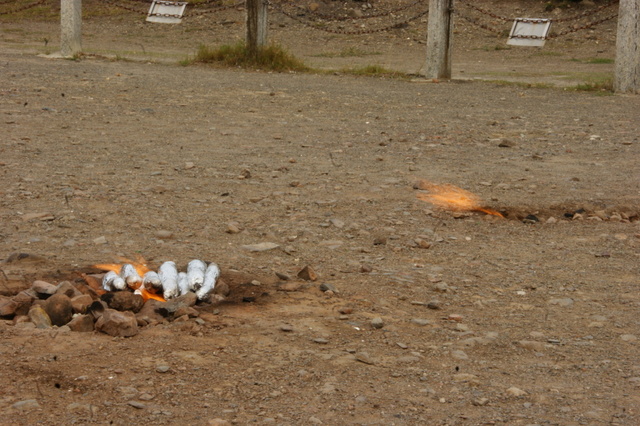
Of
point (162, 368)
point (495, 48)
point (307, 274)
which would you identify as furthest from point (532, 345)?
point (495, 48)

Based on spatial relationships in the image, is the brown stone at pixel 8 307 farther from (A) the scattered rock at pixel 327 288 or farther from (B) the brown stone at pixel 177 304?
(A) the scattered rock at pixel 327 288

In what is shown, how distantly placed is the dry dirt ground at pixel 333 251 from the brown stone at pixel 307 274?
0.05 meters

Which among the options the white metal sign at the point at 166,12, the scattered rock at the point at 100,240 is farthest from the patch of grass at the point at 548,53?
the scattered rock at the point at 100,240

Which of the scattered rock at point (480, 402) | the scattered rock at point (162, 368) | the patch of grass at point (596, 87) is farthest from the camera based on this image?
the patch of grass at point (596, 87)

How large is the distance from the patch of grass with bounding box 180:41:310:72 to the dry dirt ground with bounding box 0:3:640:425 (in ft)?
11.7

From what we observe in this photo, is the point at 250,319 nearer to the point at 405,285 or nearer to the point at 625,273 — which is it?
the point at 405,285

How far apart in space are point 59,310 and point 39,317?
0.28ft

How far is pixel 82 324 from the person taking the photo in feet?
11.6

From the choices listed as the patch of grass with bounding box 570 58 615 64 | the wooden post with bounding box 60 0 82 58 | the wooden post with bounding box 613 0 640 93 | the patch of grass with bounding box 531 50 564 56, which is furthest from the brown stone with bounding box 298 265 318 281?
the patch of grass with bounding box 531 50 564 56

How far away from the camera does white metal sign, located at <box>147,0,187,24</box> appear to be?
14.5m

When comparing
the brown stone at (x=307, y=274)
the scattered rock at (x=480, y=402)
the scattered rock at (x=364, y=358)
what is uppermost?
the brown stone at (x=307, y=274)

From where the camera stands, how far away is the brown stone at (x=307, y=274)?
4248 mm

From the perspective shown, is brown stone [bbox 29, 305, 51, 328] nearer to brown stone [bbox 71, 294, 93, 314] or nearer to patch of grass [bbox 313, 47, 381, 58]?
brown stone [bbox 71, 294, 93, 314]

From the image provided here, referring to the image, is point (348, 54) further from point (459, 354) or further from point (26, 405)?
point (26, 405)
